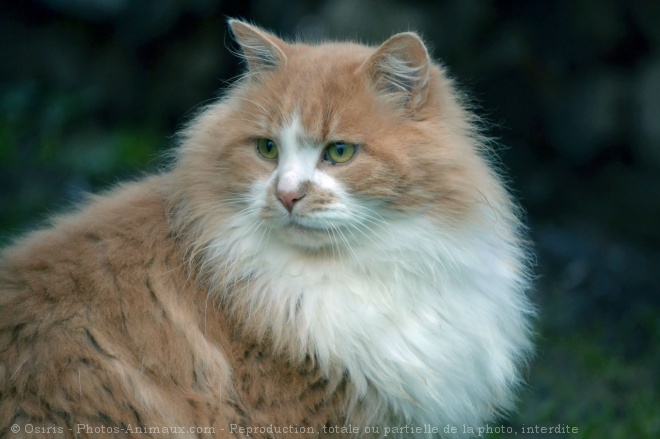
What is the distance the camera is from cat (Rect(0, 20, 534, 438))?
10.3 ft

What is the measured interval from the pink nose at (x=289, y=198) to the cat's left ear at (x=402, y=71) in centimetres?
56

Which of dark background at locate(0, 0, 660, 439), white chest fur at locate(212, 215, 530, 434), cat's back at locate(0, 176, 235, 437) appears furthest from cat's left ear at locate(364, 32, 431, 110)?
dark background at locate(0, 0, 660, 439)

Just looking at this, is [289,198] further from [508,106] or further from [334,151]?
[508,106]

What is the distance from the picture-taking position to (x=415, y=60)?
3.30 m

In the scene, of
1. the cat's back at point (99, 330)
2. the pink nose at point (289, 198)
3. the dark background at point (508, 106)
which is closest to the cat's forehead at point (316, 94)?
the pink nose at point (289, 198)

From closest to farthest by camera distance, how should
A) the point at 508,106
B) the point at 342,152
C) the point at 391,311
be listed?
the point at 342,152 < the point at 391,311 < the point at 508,106

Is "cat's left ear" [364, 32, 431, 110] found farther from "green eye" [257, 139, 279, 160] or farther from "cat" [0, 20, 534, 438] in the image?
"green eye" [257, 139, 279, 160]

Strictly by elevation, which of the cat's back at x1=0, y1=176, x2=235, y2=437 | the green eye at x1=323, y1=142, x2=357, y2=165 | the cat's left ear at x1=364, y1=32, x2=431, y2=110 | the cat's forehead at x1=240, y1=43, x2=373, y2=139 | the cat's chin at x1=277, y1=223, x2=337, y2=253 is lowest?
the cat's back at x1=0, y1=176, x2=235, y2=437

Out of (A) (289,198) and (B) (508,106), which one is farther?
(B) (508,106)

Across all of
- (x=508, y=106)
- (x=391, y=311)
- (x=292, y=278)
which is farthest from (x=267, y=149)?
(x=508, y=106)

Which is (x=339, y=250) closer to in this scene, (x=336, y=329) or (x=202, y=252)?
(x=336, y=329)

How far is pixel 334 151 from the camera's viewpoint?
3.24m

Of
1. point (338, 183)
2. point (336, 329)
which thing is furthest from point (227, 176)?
point (336, 329)

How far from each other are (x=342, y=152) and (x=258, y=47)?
65 cm
